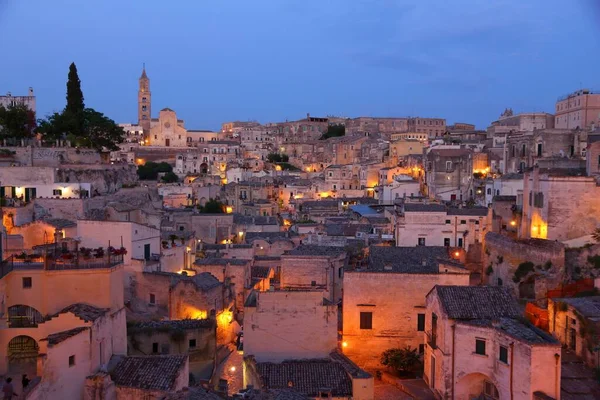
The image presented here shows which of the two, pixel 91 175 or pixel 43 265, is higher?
pixel 91 175

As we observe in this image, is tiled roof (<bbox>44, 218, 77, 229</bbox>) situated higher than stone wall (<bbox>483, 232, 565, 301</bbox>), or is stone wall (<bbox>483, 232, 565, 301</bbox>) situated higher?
tiled roof (<bbox>44, 218, 77, 229</bbox>)

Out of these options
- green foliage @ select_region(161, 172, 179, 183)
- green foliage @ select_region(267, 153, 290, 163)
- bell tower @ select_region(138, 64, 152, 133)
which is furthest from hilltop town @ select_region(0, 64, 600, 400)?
bell tower @ select_region(138, 64, 152, 133)

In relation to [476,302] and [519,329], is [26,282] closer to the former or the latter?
[476,302]

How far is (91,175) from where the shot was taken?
3797cm

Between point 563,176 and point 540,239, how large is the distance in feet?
9.62

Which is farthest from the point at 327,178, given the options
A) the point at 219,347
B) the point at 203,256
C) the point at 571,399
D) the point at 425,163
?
the point at 571,399

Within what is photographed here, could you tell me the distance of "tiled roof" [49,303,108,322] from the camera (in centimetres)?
1441

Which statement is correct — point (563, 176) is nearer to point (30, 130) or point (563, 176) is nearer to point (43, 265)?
point (43, 265)

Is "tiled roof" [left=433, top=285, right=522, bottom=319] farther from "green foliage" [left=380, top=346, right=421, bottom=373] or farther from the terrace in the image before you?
the terrace

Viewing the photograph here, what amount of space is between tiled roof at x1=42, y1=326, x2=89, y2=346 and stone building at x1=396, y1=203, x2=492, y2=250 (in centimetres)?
1926

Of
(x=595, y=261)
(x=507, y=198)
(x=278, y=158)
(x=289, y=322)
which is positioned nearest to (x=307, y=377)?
(x=289, y=322)

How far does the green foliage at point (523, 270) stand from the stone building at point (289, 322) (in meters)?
9.52

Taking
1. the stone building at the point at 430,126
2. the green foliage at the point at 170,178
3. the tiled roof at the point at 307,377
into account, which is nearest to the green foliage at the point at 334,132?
the stone building at the point at 430,126

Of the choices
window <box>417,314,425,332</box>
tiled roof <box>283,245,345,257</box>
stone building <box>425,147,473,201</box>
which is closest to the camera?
window <box>417,314,425,332</box>
